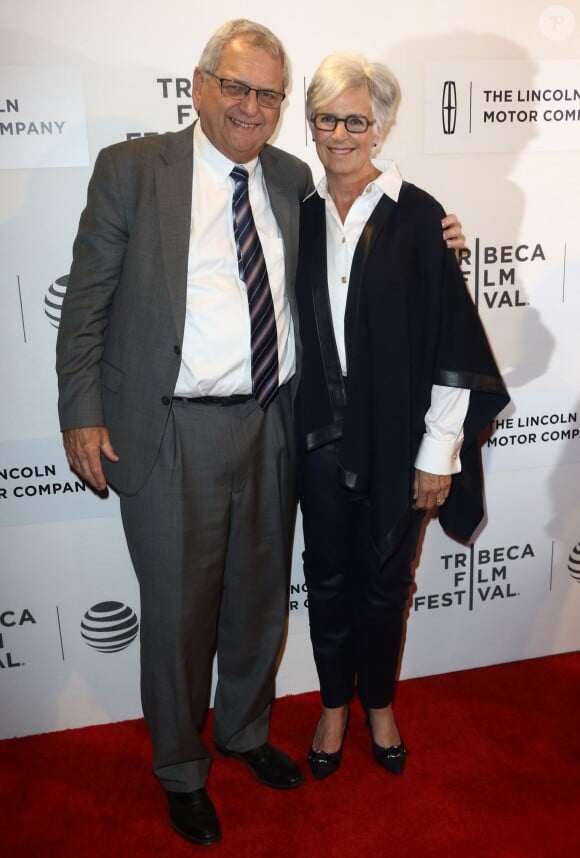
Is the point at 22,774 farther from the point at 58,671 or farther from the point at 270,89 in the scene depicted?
the point at 270,89

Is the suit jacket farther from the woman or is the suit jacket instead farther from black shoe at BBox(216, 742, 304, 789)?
black shoe at BBox(216, 742, 304, 789)

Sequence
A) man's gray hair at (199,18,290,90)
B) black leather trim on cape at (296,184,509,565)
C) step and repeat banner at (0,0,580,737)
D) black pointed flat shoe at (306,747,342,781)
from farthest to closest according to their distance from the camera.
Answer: black pointed flat shoe at (306,747,342,781) < step and repeat banner at (0,0,580,737) < black leather trim on cape at (296,184,509,565) < man's gray hair at (199,18,290,90)

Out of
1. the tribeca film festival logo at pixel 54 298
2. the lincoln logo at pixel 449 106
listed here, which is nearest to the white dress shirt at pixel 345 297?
the lincoln logo at pixel 449 106

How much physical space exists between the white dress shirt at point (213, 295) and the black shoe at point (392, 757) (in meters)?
1.15

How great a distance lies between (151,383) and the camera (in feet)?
6.02

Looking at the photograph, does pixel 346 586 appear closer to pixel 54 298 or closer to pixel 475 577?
pixel 475 577

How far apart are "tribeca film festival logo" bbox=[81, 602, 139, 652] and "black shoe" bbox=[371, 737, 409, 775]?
0.85 m

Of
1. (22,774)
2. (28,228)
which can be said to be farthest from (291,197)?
(22,774)

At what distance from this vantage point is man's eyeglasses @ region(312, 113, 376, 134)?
5.87 feet

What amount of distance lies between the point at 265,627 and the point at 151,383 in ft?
2.65

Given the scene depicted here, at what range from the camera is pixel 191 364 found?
1.83 m

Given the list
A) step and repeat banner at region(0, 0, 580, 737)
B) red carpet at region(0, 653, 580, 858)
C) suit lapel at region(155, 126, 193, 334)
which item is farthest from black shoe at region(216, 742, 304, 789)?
suit lapel at region(155, 126, 193, 334)

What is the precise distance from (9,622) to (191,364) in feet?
3.75

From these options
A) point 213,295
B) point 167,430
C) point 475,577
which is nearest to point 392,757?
point 475,577
